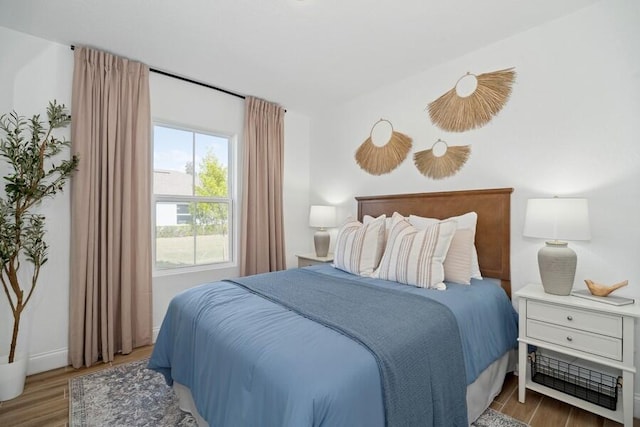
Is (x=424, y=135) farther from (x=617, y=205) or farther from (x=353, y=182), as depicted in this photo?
(x=617, y=205)

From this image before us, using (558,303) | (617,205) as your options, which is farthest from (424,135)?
(558,303)

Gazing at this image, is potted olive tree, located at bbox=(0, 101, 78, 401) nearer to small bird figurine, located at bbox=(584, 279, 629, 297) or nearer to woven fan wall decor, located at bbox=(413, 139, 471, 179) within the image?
woven fan wall decor, located at bbox=(413, 139, 471, 179)

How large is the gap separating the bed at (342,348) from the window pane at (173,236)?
1.32 meters

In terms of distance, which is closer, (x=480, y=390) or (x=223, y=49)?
(x=480, y=390)

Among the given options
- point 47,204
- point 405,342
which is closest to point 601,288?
point 405,342

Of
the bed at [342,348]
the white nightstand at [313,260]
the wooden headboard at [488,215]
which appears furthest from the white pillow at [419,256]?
the white nightstand at [313,260]

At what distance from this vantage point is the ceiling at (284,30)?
6.48 ft

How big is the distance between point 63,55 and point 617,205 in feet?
13.9

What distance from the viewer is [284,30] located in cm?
223

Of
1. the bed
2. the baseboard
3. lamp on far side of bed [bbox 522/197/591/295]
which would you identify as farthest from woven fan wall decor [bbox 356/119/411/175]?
the baseboard

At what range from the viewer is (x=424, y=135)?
2.88 meters

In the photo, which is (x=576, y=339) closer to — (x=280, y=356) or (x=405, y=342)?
(x=405, y=342)

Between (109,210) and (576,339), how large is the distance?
347 centimetres

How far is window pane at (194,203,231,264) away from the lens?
3283mm
